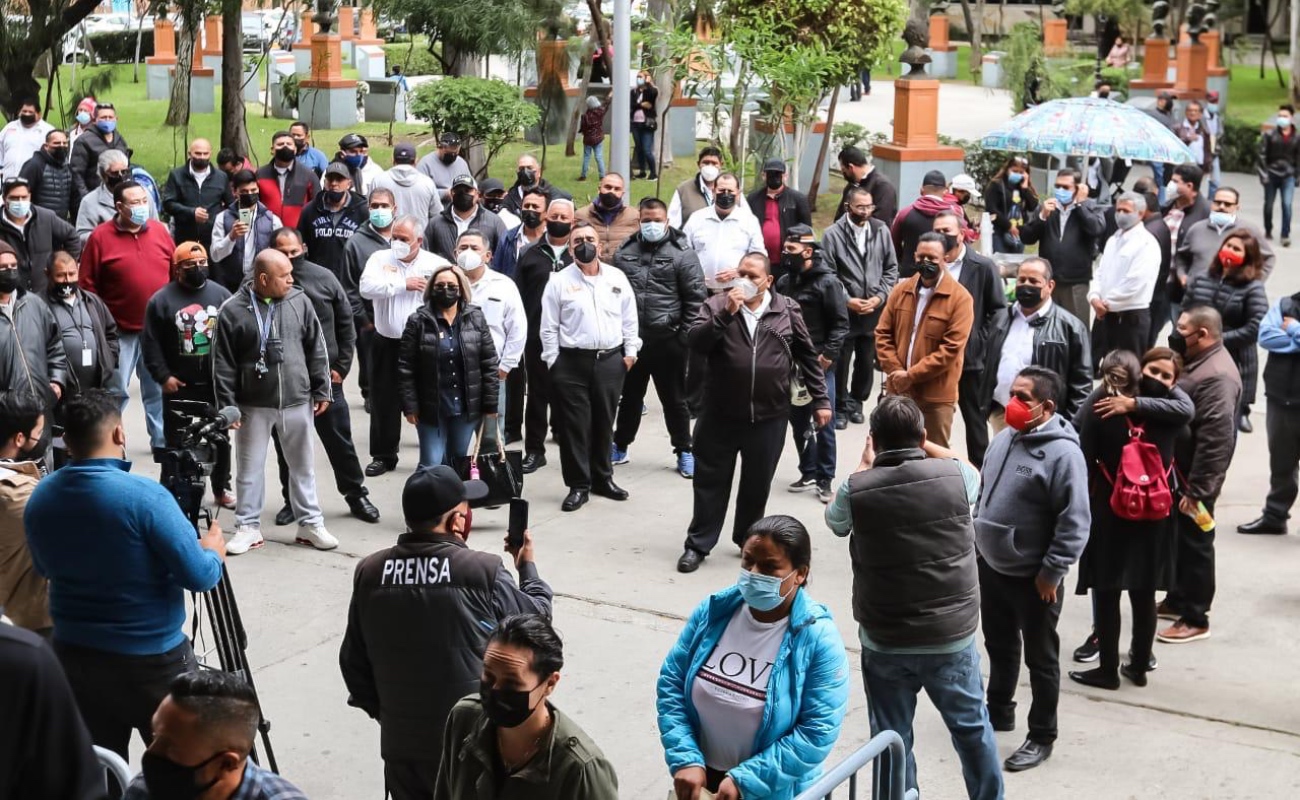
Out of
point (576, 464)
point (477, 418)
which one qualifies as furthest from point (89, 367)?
point (576, 464)

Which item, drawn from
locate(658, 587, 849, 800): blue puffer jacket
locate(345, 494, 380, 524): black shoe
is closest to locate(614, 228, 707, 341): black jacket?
locate(345, 494, 380, 524): black shoe

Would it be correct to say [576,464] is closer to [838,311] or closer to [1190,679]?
[838,311]

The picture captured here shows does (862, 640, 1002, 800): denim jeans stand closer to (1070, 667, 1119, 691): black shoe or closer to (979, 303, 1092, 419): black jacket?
(1070, 667, 1119, 691): black shoe

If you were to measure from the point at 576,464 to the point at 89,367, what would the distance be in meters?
3.11

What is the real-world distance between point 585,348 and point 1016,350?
2.78 meters

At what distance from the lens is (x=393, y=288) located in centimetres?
1108

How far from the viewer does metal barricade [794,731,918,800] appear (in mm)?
4676

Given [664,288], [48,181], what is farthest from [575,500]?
[48,181]

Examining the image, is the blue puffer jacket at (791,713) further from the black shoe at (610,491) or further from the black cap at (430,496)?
the black shoe at (610,491)

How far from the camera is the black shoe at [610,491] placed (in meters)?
11.1

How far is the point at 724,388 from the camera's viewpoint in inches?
370

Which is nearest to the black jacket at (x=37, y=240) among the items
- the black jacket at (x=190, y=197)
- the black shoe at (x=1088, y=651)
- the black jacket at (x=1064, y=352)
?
the black jacket at (x=190, y=197)

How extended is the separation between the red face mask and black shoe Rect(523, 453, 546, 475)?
17.1 ft

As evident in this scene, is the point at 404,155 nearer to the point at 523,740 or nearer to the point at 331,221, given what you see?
the point at 331,221
